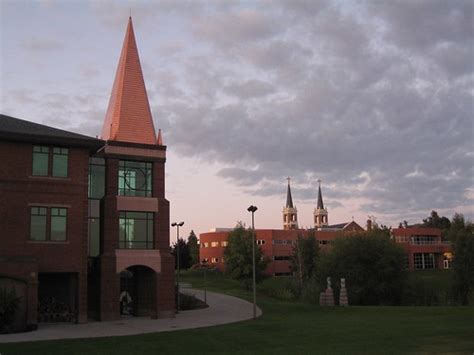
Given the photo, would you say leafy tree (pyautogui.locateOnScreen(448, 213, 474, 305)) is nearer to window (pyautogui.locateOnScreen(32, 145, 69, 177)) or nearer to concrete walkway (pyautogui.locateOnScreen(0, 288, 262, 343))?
concrete walkway (pyautogui.locateOnScreen(0, 288, 262, 343))

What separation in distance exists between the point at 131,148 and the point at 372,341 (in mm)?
19491

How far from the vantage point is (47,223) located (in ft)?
96.4

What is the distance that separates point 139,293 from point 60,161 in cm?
972

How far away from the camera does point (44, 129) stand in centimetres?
3019

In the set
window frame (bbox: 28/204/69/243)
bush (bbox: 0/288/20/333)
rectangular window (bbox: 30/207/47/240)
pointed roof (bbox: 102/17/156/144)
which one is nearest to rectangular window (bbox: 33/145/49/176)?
window frame (bbox: 28/204/69/243)

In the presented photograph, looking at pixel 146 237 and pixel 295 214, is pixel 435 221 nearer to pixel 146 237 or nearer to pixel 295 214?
pixel 295 214

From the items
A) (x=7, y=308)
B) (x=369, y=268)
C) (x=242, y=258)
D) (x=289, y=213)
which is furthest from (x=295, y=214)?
(x=7, y=308)

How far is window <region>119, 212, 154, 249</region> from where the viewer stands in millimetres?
32688

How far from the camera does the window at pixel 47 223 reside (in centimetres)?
2912

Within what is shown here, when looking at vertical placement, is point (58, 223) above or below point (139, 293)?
above

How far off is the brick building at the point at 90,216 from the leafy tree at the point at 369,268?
1938 centimetres

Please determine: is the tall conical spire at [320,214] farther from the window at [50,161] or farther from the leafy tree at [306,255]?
the window at [50,161]

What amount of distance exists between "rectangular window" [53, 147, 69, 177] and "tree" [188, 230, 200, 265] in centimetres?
8311

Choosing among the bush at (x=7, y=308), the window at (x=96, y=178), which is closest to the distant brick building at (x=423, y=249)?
the window at (x=96, y=178)
